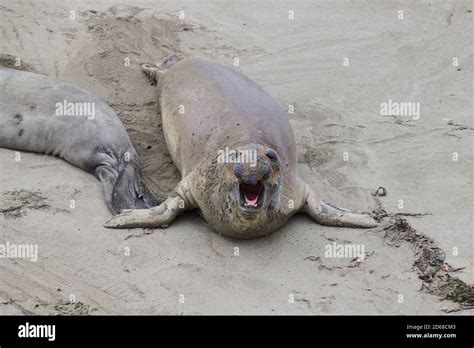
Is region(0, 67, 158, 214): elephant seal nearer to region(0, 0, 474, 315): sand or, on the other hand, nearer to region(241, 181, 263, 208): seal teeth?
region(0, 0, 474, 315): sand

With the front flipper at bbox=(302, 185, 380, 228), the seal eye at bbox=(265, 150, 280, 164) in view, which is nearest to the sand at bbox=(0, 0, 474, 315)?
the front flipper at bbox=(302, 185, 380, 228)

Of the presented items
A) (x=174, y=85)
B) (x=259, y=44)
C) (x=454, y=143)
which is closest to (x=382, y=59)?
(x=259, y=44)

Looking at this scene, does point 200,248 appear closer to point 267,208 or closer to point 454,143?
point 267,208

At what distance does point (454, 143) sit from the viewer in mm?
6750

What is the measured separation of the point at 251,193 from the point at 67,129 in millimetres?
1821

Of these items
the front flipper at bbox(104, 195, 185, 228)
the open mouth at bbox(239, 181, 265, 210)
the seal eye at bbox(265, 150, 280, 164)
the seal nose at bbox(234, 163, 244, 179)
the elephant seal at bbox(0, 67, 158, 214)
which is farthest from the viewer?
the elephant seal at bbox(0, 67, 158, 214)

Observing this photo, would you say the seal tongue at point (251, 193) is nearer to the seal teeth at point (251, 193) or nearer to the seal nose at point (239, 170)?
the seal teeth at point (251, 193)

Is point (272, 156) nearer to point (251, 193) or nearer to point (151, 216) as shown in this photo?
point (251, 193)

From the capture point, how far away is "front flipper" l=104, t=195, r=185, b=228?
5.45m

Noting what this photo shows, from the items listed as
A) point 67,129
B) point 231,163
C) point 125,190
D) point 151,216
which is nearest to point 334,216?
point 231,163

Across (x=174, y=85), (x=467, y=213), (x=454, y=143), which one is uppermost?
(x=174, y=85)

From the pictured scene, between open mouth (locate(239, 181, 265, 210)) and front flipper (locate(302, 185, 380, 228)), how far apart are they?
631 mm

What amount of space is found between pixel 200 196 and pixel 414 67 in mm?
3412

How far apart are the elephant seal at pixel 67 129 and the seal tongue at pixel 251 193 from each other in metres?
1.02
